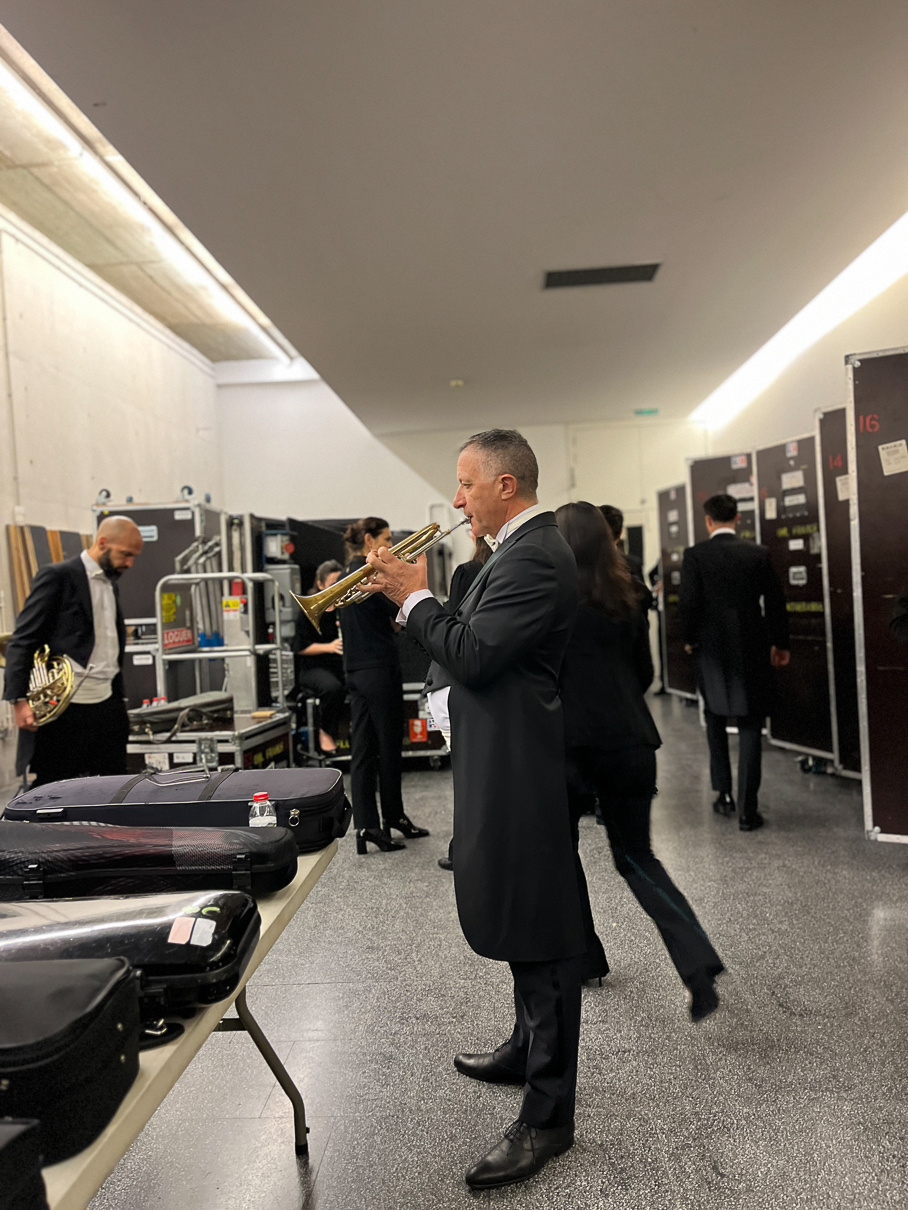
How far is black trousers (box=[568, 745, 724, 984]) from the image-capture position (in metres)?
2.39

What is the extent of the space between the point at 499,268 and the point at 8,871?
5464 millimetres

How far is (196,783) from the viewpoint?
5.87 feet

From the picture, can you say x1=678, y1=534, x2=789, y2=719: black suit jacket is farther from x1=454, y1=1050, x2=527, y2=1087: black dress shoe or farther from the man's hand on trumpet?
the man's hand on trumpet

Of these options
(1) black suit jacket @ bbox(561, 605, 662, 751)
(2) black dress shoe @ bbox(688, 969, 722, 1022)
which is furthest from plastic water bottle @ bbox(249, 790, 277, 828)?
(2) black dress shoe @ bbox(688, 969, 722, 1022)

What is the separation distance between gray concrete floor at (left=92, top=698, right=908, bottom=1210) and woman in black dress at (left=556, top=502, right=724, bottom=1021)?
272 millimetres

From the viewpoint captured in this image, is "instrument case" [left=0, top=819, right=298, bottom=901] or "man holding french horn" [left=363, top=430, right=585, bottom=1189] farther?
Answer: "man holding french horn" [left=363, top=430, right=585, bottom=1189]

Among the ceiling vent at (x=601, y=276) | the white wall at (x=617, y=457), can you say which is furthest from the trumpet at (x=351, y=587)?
the white wall at (x=617, y=457)

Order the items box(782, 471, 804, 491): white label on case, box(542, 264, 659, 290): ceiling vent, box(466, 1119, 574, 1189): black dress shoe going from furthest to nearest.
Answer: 1. box(542, 264, 659, 290): ceiling vent
2. box(782, 471, 804, 491): white label on case
3. box(466, 1119, 574, 1189): black dress shoe

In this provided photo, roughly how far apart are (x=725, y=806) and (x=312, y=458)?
10.1 m

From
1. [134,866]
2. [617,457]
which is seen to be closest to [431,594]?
[134,866]

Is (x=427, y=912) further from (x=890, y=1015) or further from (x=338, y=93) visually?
(x=338, y=93)

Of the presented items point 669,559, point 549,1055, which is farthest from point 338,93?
point 669,559

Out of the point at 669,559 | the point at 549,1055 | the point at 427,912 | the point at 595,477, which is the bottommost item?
the point at 427,912

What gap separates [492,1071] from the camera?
219 centimetres
